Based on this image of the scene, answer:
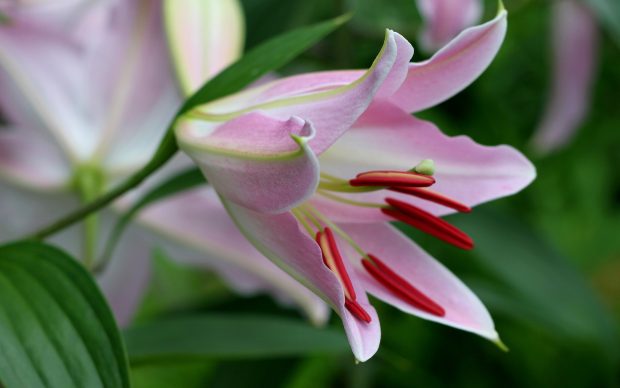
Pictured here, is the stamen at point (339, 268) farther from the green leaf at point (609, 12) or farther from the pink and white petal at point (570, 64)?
the pink and white petal at point (570, 64)

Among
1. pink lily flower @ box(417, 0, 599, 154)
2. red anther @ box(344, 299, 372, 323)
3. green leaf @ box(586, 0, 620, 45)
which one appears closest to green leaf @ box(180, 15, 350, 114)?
red anther @ box(344, 299, 372, 323)

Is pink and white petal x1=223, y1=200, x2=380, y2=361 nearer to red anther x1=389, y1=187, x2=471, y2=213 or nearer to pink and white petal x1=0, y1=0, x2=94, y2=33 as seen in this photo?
red anther x1=389, y1=187, x2=471, y2=213

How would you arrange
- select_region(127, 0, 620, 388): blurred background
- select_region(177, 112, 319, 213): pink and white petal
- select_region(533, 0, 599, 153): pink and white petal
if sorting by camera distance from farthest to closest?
select_region(533, 0, 599, 153): pink and white petal < select_region(127, 0, 620, 388): blurred background < select_region(177, 112, 319, 213): pink and white petal

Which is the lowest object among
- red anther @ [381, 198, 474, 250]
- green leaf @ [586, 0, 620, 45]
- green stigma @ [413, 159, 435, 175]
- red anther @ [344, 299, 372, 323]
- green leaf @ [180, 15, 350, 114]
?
green leaf @ [586, 0, 620, 45]

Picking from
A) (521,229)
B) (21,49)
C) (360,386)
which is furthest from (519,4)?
(21,49)

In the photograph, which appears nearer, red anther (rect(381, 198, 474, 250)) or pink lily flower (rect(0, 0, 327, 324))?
red anther (rect(381, 198, 474, 250))

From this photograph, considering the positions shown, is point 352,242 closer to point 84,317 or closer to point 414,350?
point 84,317

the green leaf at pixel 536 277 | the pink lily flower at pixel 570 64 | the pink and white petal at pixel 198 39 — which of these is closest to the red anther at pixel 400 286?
the pink and white petal at pixel 198 39
